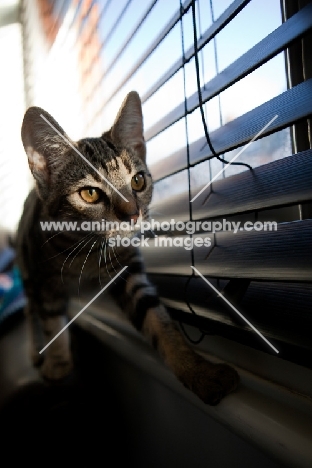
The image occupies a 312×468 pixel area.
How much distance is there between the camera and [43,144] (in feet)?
2.29

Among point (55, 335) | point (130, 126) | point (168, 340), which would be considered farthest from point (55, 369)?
point (130, 126)

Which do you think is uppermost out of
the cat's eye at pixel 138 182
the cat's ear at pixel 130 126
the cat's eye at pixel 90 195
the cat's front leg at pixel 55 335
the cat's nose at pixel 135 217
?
the cat's ear at pixel 130 126

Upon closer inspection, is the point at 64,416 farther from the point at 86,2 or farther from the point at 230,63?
the point at 86,2

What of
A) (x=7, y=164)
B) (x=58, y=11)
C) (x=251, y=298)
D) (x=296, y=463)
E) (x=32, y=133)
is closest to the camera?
(x=296, y=463)

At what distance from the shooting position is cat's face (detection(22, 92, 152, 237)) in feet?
2.23

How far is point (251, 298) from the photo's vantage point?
1.75 ft

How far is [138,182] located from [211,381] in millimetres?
427

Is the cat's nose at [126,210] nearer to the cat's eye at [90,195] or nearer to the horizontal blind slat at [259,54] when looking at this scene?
the cat's eye at [90,195]

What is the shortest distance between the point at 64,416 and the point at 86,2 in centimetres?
110

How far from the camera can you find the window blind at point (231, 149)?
0.44 m

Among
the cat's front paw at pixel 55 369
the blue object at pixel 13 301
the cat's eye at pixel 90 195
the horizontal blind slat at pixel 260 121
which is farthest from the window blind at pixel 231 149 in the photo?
the blue object at pixel 13 301

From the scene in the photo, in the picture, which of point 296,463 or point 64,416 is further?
point 64,416

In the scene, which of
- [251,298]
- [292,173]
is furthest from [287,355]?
[292,173]

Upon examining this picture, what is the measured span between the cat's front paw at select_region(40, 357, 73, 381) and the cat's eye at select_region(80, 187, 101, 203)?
0.43 metres
